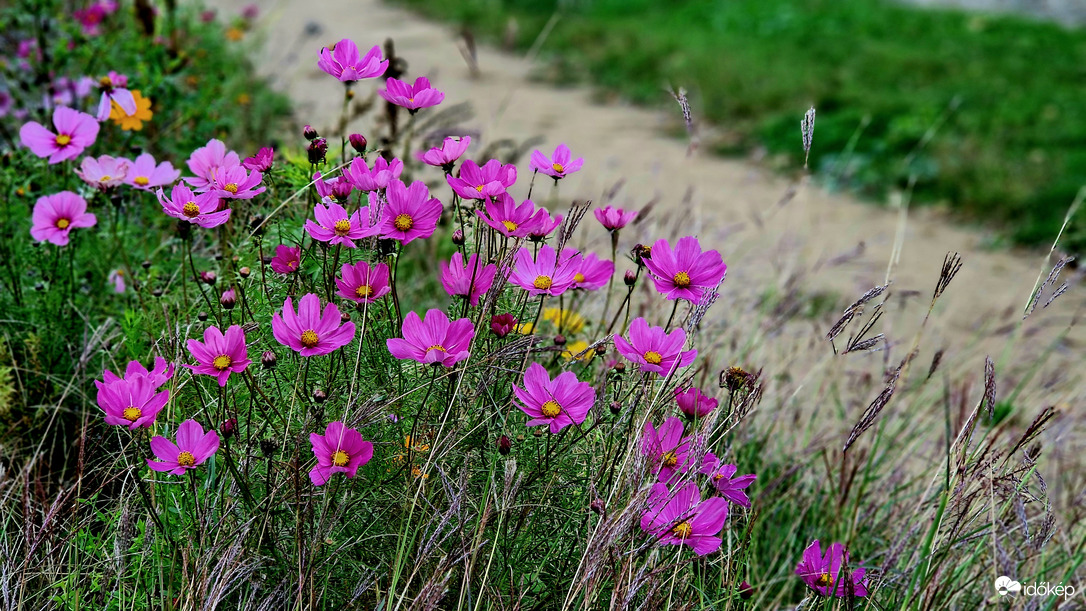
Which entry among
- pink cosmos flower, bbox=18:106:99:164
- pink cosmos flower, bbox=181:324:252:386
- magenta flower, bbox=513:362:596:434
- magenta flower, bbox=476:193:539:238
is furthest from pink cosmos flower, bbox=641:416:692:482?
pink cosmos flower, bbox=18:106:99:164

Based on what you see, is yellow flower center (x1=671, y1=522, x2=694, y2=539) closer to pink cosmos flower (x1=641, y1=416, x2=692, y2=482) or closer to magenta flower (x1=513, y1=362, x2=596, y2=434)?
pink cosmos flower (x1=641, y1=416, x2=692, y2=482)

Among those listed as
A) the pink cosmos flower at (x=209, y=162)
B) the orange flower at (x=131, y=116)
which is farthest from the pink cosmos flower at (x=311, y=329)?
the orange flower at (x=131, y=116)

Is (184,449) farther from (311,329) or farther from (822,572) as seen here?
(822,572)

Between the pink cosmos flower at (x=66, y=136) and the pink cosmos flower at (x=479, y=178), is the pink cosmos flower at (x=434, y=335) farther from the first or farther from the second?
the pink cosmos flower at (x=66, y=136)

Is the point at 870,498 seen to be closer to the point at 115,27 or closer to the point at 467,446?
the point at 467,446

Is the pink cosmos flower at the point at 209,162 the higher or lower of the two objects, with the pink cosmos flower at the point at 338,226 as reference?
lower

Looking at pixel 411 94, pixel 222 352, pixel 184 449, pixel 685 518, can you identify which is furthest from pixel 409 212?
pixel 685 518

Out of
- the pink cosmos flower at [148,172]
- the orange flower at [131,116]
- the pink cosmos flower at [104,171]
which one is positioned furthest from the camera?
the orange flower at [131,116]
